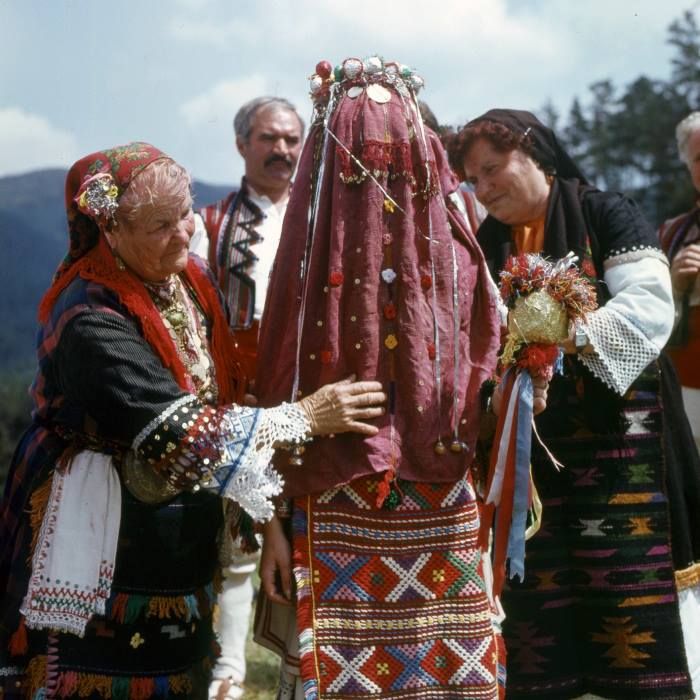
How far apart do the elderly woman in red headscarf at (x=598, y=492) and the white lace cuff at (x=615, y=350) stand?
7 centimetres

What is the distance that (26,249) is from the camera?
15477 mm

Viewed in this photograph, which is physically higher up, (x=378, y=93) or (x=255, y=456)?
(x=378, y=93)

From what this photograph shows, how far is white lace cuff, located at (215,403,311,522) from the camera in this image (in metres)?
2.42

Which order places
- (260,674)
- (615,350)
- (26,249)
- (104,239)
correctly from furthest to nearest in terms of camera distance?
(26,249) < (260,674) < (615,350) < (104,239)

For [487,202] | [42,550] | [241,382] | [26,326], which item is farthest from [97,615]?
[26,326]

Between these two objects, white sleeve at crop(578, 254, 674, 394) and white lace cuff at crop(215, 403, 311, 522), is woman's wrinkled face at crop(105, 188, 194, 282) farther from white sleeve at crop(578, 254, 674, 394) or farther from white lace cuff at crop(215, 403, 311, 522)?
white sleeve at crop(578, 254, 674, 394)

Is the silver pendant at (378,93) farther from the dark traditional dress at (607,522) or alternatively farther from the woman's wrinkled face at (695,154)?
the woman's wrinkled face at (695,154)

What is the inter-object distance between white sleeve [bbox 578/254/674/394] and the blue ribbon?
39cm

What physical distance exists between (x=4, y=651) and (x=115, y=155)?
4.98ft

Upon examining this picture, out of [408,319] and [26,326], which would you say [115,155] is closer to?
[408,319]

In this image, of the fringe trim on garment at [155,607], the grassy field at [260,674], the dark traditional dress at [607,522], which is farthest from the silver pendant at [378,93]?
the grassy field at [260,674]

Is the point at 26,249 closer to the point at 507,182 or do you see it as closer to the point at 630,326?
the point at 507,182

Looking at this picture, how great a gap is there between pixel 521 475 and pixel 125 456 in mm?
1156

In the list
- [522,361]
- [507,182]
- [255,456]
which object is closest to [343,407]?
[255,456]
